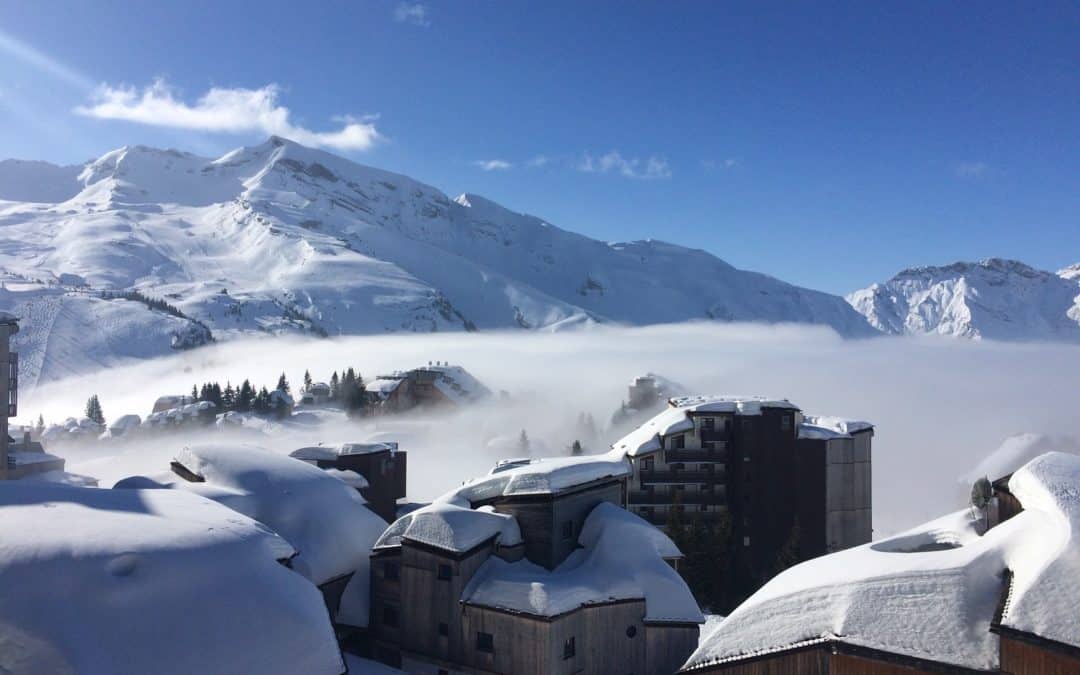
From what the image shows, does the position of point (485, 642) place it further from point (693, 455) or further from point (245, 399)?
point (245, 399)

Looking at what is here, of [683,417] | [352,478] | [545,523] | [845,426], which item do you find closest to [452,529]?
[545,523]

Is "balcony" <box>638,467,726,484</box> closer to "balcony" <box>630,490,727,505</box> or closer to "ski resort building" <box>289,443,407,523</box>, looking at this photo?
"balcony" <box>630,490,727,505</box>

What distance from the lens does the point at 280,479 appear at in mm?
28672

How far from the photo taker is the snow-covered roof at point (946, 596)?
12336 millimetres

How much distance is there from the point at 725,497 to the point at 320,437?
50.8 metres

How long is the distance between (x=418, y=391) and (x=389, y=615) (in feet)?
291

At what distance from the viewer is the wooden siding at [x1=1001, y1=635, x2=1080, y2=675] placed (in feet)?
38.4

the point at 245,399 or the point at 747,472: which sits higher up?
the point at 245,399

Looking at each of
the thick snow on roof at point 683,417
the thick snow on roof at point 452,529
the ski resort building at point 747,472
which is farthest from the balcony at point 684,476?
the thick snow on roof at point 452,529

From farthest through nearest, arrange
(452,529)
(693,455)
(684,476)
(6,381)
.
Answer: (693,455), (684,476), (6,381), (452,529)

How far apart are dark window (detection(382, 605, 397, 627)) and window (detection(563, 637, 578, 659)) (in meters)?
6.48

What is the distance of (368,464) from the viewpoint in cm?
3653

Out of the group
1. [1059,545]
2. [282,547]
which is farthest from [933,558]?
[282,547]

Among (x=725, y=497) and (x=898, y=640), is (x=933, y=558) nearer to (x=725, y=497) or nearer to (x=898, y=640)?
(x=898, y=640)
